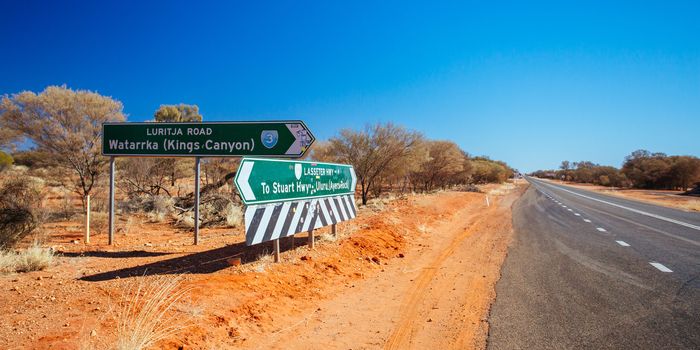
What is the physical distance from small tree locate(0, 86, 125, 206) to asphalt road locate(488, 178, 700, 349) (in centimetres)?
1363

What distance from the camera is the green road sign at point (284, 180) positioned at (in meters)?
5.63

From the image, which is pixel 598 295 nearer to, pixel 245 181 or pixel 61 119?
pixel 245 181

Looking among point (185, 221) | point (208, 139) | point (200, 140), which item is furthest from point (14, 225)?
point (185, 221)

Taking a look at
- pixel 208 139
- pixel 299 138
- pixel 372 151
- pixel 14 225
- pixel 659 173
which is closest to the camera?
pixel 14 225

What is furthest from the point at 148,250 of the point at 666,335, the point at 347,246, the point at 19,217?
the point at 666,335

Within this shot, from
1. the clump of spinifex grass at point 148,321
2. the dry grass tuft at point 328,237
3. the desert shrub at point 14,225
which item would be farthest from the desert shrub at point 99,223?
the clump of spinifex grass at point 148,321

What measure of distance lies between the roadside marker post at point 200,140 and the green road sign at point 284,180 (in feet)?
2.60

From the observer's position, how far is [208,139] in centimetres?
847

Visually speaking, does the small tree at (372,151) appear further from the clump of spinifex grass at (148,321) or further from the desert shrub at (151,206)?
the clump of spinifex grass at (148,321)

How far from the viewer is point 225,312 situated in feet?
13.8

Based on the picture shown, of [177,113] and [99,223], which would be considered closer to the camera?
[99,223]

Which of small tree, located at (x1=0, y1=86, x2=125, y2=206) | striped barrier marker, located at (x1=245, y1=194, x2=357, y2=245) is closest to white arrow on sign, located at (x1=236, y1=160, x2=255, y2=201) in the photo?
striped barrier marker, located at (x1=245, y1=194, x2=357, y2=245)

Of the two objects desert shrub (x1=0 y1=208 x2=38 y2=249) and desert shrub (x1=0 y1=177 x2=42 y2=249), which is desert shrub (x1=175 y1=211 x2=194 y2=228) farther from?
desert shrub (x1=0 y1=208 x2=38 y2=249)

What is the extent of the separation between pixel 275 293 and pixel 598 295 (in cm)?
460
